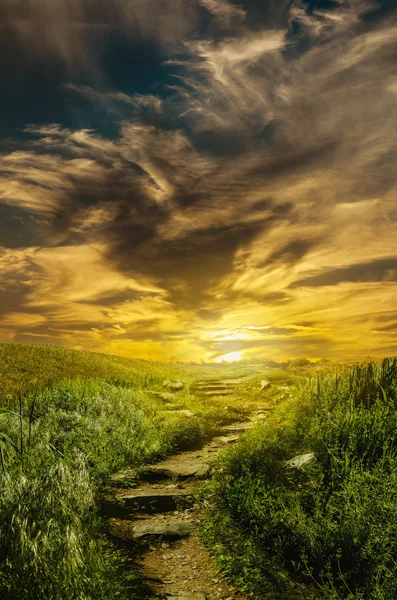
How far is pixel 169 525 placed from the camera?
8.18 meters

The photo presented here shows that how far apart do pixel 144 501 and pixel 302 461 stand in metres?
3.25

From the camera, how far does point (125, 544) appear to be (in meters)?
7.58

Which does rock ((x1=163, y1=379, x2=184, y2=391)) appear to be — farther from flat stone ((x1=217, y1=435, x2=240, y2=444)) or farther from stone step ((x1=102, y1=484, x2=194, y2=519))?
stone step ((x1=102, y1=484, x2=194, y2=519))

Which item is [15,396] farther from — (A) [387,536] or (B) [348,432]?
(A) [387,536]

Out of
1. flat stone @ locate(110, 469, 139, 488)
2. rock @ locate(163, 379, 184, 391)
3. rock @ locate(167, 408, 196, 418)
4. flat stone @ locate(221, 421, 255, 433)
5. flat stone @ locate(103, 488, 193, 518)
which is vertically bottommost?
flat stone @ locate(103, 488, 193, 518)

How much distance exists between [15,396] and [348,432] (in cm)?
1245

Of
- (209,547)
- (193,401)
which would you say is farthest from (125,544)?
(193,401)

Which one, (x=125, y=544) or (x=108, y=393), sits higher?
(x=108, y=393)

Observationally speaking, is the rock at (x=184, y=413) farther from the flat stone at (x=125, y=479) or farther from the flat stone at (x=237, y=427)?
the flat stone at (x=125, y=479)

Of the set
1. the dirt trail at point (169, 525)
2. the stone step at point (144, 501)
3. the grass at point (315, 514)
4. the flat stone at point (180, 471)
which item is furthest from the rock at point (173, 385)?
the stone step at point (144, 501)

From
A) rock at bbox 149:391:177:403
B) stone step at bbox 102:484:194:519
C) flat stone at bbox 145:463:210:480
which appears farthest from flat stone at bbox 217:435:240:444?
rock at bbox 149:391:177:403

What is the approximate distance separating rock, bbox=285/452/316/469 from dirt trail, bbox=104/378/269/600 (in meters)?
2.09

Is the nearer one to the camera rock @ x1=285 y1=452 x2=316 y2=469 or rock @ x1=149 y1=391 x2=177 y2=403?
rock @ x1=285 y1=452 x2=316 y2=469

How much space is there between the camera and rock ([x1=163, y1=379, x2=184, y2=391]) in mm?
26825
